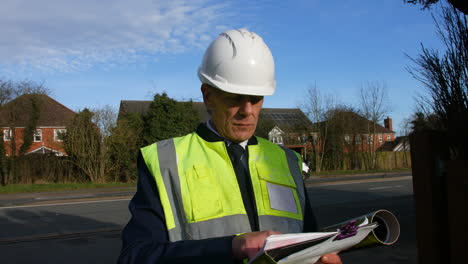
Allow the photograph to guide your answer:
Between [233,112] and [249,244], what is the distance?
65 centimetres

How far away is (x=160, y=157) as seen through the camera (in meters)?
1.68

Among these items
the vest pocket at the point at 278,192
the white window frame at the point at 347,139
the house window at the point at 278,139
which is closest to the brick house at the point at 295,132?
the house window at the point at 278,139

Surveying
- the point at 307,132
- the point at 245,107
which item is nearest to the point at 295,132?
the point at 307,132

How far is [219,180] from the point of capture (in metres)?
1.68

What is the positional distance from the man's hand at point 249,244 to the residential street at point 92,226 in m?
5.34

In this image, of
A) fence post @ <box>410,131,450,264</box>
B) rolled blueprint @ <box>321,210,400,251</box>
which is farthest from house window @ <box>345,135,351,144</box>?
rolled blueprint @ <box>321,210,400,251</box>

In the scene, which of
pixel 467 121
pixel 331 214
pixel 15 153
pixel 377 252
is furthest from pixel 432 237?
pixel 15 153

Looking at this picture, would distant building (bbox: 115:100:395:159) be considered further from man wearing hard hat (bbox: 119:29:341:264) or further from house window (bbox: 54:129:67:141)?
man wearing hard hat (bbox: 119:29:341:264)

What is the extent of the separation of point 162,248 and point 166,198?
212mm

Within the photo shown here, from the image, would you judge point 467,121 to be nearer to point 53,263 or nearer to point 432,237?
point 432,237

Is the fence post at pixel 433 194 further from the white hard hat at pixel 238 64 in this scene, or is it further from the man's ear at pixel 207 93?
the man's ear at pixel 207 93

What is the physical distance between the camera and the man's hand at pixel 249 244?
127 cm

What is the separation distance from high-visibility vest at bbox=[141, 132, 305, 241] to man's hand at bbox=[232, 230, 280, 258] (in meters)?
0.26

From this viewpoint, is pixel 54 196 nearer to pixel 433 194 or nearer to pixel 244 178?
pixel 433 194
